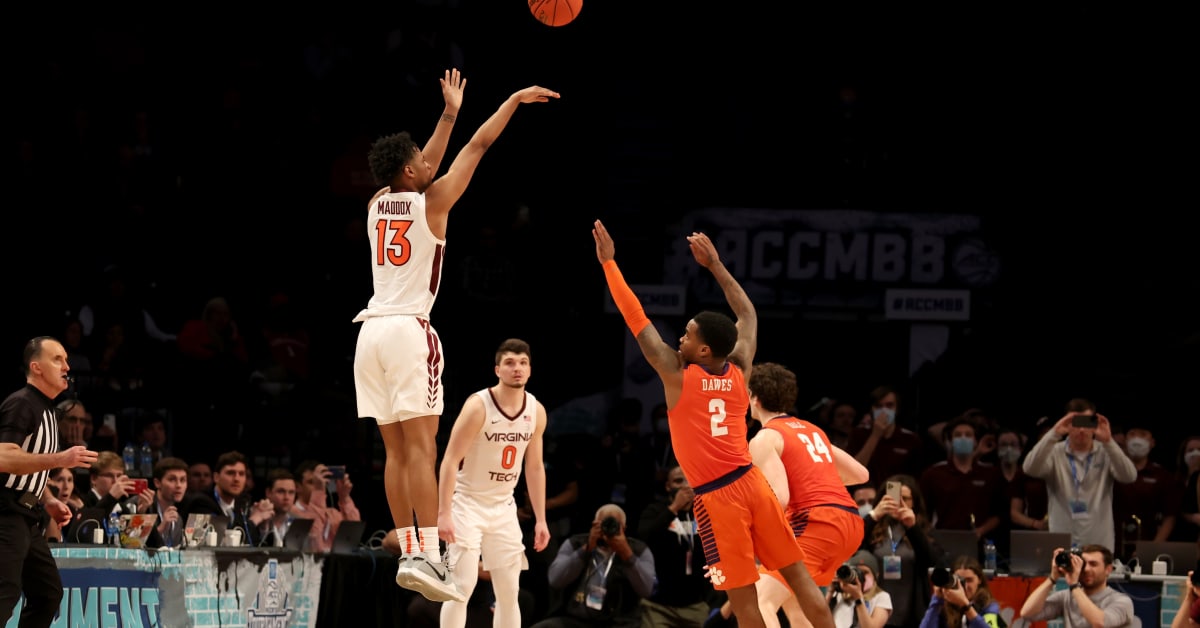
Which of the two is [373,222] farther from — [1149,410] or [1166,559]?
[1149,410]

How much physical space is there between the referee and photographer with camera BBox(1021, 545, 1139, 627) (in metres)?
7.04

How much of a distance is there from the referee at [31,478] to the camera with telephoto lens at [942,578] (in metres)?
5.70

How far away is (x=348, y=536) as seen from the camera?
12.2 m

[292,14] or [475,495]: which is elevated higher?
[292,14]

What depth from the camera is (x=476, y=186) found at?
19.1m

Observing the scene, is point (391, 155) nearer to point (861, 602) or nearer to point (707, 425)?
point (707, 425)

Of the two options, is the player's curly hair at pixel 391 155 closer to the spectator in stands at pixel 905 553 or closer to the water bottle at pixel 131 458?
the spectator in stands at pixel 905 553

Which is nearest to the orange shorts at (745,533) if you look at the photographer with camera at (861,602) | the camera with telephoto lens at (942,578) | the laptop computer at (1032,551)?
the camera with telephoto lens at (942,578)

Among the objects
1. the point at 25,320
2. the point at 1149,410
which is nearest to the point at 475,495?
the point at 25,320

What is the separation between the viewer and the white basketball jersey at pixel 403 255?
26.6ft

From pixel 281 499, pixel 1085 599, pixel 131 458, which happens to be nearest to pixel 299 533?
pixel 281 499

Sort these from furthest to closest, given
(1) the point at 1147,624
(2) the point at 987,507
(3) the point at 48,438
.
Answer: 1. (2) the point at 987,507
2. (1) the point at 1147,624
3. (3) the point at 48,438

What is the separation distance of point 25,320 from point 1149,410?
1231 cm

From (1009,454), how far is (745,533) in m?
6.73
